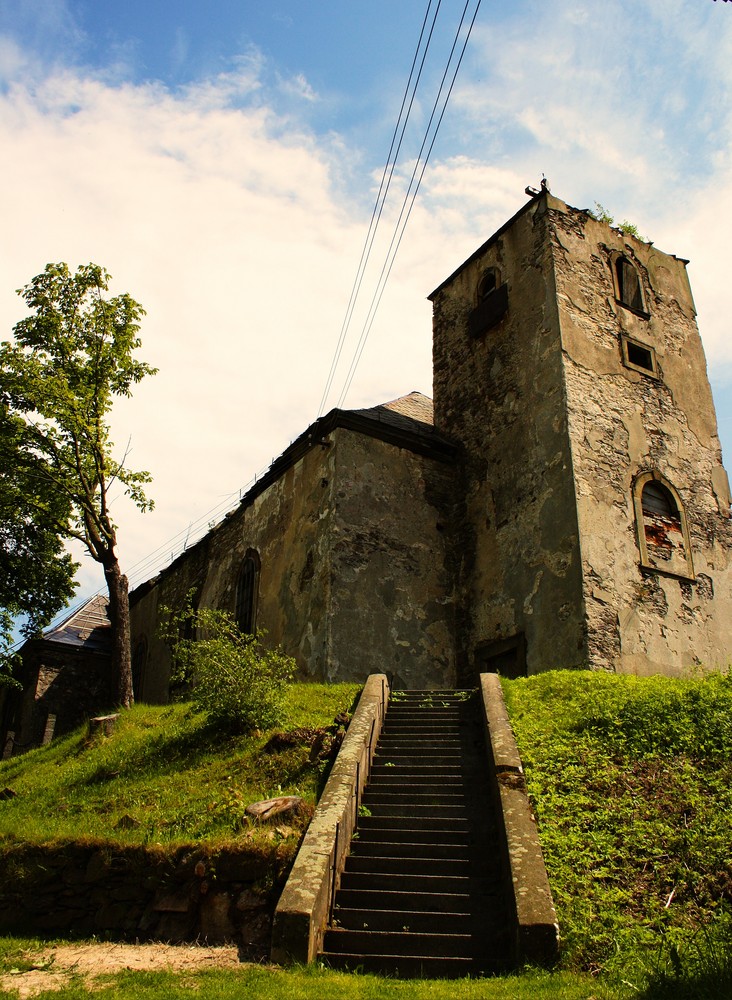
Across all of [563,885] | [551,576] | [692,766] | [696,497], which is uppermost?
[696,497]

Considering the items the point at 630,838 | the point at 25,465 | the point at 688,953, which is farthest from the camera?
the point at 25,465

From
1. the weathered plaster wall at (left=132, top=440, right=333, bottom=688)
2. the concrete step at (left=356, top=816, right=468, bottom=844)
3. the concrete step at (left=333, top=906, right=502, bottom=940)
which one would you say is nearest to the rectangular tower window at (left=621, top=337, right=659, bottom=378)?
the weathered plaster wall at (left=132, top=440, right=333, bottom=688)

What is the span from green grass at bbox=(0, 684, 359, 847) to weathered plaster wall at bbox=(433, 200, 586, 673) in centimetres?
372

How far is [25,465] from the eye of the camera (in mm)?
18000

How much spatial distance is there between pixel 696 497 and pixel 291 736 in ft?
34.4

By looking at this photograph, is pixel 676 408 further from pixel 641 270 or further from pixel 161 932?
pixel 161 932

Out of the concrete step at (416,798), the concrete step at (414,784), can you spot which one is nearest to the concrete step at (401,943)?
the concrete step at (416,798)

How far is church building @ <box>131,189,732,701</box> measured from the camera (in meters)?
15.3

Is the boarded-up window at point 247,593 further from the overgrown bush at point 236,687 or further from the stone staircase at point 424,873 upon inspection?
the stone staircase at point 424,873

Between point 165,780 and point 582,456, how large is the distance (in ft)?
30.6

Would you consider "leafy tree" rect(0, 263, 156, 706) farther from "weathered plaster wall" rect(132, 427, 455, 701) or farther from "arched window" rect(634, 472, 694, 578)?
"arched window" rect(634, 472, 694, 578)

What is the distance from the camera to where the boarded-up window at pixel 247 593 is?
19.7 m

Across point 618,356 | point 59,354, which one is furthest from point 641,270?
point 59,354

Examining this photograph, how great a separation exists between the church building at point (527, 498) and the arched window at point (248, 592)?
75 millimetres
